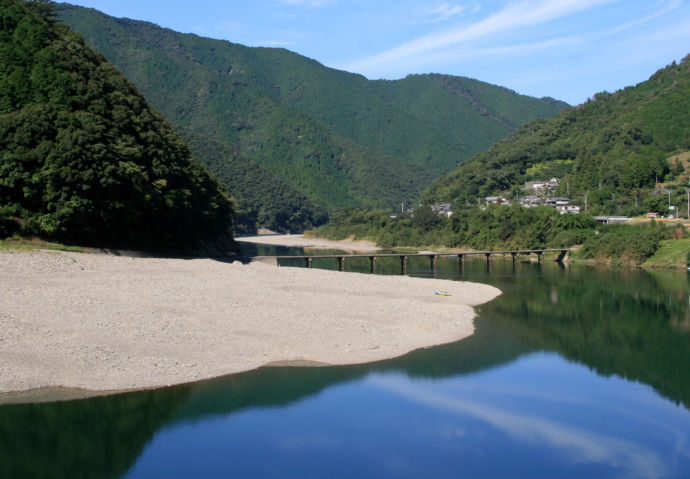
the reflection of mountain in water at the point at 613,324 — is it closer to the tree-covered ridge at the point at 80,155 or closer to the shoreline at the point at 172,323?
the shoreline at the point at 172,323

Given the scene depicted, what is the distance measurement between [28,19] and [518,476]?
148ft

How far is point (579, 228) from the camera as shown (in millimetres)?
70312

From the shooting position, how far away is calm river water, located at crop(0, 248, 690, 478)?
14539mm

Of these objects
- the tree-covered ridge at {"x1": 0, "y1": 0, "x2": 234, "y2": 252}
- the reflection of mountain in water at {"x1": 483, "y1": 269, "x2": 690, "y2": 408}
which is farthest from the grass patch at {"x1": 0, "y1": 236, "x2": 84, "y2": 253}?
the reflection of mountain in water at {"x1": 483, "y1": 269, "x2": 690, "y2": 408}

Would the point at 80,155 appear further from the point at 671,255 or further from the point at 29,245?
the point at 671,255

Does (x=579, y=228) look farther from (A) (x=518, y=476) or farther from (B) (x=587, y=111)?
(B) (x=587, y=111)

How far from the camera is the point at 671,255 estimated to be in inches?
2265

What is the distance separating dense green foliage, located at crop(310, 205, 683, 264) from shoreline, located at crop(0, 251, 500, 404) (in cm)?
3291

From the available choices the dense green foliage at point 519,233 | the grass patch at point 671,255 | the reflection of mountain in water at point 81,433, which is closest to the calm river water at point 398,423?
the reflection of mountain in water at point 81,433

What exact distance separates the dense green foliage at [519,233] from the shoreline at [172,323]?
108 ft

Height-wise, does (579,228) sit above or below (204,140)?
below

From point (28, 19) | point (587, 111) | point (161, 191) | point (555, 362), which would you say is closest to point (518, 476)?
point (555, 362)

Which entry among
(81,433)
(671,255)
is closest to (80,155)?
(81,433)

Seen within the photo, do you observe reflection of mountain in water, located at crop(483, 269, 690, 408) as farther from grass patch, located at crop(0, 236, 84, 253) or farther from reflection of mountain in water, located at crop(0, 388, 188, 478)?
grass patch, located at crop(0, 236, 84, 253)
